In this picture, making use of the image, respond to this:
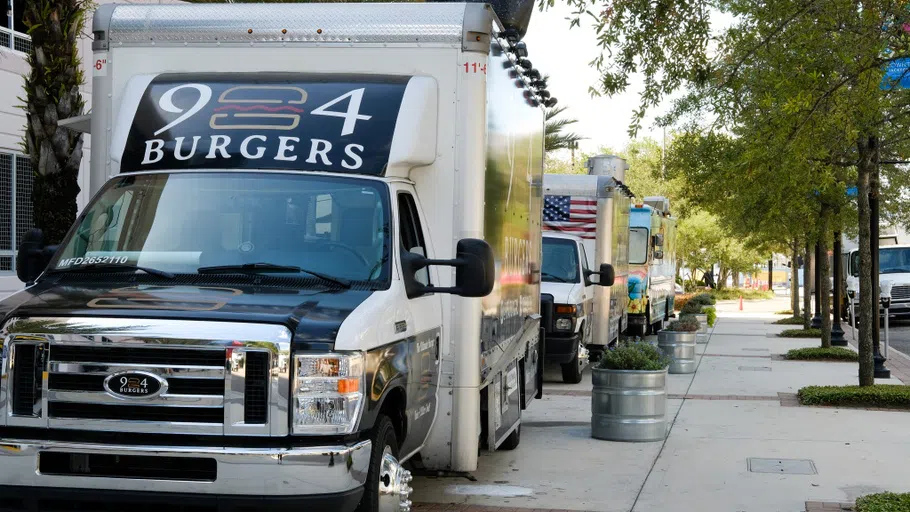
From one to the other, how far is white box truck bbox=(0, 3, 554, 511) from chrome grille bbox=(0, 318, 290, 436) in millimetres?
10

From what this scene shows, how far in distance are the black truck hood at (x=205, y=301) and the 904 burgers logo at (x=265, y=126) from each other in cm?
92

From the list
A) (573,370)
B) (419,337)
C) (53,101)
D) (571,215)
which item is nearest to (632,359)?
(419,337)

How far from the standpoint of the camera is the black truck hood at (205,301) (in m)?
5.59

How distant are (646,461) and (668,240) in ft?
60.5

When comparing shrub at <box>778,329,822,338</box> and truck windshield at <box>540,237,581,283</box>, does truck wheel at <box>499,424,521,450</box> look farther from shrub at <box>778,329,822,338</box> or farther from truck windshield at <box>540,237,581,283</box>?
shrub at <box>778,329,822,338</box>

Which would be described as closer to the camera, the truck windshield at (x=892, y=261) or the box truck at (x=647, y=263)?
the box truck at (x=647, y=263)

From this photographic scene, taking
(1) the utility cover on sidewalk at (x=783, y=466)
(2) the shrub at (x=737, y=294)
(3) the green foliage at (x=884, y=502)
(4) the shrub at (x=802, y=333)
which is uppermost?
(2) the shrub at (x=737, y=294)

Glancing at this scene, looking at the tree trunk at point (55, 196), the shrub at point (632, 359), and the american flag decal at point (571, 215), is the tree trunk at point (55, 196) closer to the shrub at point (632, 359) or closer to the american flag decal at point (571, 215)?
the shrub at point (632, 359)

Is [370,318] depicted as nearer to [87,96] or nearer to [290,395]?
[290,395]

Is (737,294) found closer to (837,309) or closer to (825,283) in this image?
(837,309)

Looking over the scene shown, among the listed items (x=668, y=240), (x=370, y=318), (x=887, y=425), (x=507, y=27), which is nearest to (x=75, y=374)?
(x=370, y=318)

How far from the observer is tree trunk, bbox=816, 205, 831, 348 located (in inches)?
878

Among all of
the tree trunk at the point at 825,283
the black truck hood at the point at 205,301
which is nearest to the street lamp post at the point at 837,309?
the tree trunk at the point at 825,283

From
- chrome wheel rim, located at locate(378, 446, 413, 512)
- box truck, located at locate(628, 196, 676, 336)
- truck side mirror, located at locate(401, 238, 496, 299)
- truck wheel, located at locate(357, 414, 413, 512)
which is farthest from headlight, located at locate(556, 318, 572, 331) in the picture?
chrome wheel rim, located at locate(378, 446, 413, 512)
